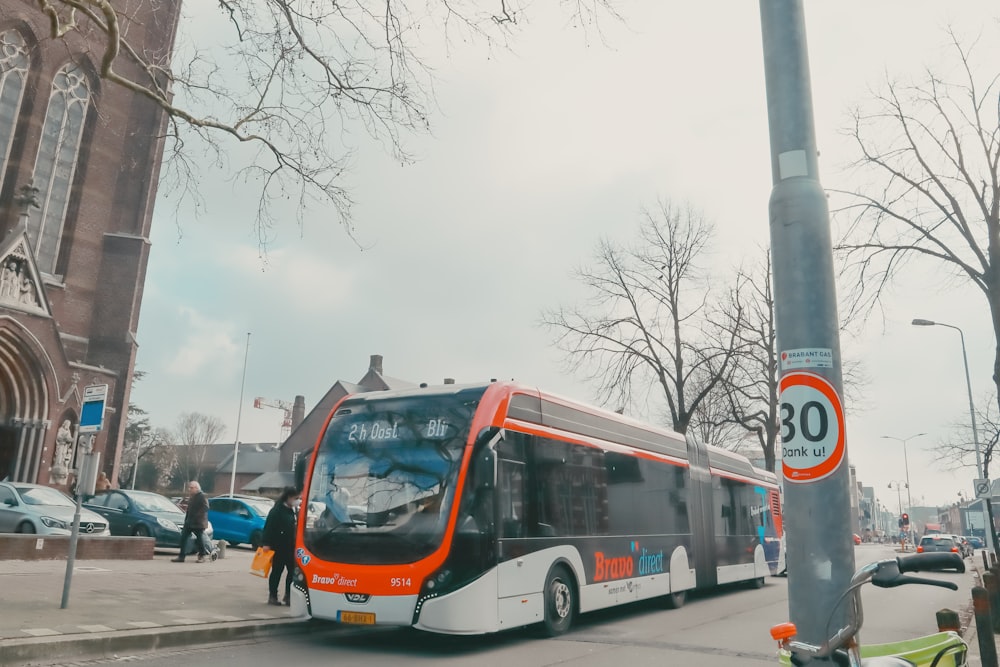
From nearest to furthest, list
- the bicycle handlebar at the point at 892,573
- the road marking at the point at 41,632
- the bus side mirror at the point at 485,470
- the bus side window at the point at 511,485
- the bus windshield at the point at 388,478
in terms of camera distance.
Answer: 1. the bicycle handlebar at the point at 892,573
2. the road marking at the point at 41,632
3. the bus windshield at the point at 388,478
4. the bus side mirror at the point at 485,470
5. the bus side window at the point at 511,485

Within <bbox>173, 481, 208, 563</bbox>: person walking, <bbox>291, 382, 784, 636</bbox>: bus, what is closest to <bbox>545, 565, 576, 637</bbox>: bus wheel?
<bbox>291, 382, 784, 636</bbox>: bus

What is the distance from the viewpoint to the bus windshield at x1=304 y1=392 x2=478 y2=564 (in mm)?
8789

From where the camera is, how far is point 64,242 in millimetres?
31375

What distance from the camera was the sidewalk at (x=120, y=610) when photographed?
7.57 m

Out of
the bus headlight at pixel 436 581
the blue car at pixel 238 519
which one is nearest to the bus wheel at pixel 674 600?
the bus headlight at pixel 436 581

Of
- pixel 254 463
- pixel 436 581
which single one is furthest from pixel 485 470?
pixel 254 463

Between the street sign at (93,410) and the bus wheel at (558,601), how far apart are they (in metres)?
6.15

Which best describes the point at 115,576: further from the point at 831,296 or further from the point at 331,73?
the point at 831,296

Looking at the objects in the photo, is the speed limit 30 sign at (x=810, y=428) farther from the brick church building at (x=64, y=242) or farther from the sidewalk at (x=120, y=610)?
the brick church building at (x=64, y=242)

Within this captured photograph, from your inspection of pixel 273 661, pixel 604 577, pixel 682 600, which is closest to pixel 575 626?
pixel 604 577

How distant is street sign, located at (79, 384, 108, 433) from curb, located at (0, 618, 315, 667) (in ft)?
10.0

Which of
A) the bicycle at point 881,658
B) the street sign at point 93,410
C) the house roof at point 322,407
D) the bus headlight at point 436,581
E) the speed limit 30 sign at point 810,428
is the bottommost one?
the bus headlight at point 436,581

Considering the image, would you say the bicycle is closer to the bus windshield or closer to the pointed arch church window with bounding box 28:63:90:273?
the bus windshield

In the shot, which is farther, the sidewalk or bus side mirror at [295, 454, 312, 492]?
bus side mirror at [295, 454, 312, 492]
